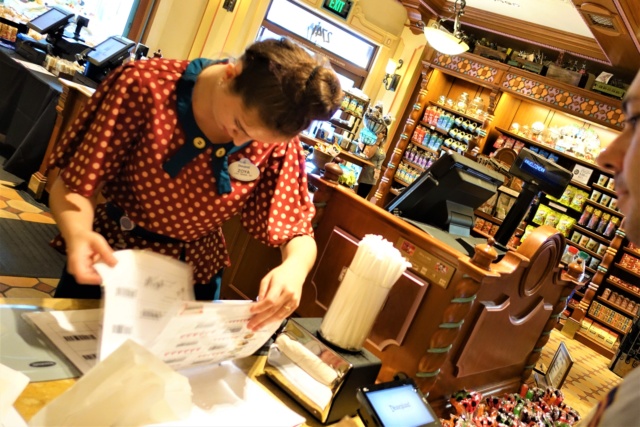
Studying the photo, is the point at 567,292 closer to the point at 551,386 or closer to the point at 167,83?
the point at 551,386

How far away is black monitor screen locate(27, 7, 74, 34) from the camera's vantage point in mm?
5172

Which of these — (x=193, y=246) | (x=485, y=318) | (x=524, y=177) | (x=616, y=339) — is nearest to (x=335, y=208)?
(x=485, y=318)

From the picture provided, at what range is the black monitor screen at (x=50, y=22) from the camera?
17.0ft

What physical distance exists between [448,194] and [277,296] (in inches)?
56.7

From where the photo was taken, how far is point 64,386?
0.94 meters

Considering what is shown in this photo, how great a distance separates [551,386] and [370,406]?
7.82ft

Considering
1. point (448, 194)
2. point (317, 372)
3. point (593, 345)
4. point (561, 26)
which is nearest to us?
point (317, 372)

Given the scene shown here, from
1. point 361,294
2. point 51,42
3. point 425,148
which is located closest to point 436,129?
point 425,148

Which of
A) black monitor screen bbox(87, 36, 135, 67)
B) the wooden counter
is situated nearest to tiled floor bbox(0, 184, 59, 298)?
the wooden counter

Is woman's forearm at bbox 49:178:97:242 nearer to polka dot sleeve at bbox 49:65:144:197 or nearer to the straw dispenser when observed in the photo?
polka dot sleeve at bbox 49:65:144:197

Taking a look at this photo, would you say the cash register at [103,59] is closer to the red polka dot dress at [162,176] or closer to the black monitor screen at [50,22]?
the black monitor screen at [50,22]

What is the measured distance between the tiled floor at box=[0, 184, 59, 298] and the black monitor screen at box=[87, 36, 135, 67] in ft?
4.13

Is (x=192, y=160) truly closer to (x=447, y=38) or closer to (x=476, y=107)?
(x=447, y=38)

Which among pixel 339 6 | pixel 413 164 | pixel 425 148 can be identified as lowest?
pixel 413 164
